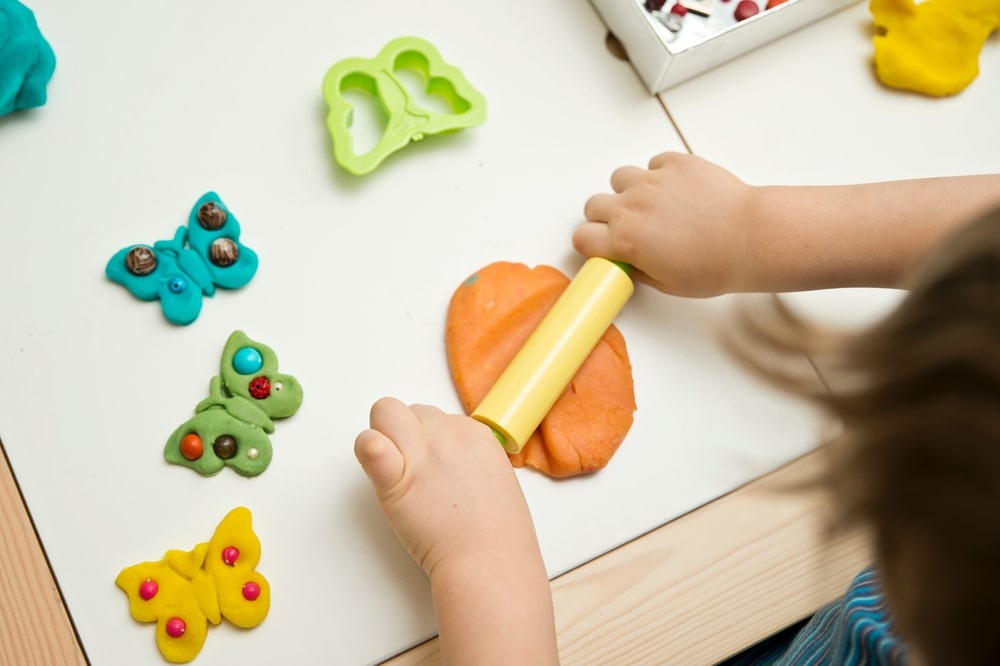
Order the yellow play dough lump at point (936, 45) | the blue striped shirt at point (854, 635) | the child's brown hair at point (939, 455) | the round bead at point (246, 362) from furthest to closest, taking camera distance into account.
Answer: the yellow play dough lump at point (936, 45) → the round bead at point (246, 362) → the blue striped shirt at point (854, 635) → the child's brown hair at point (939, 455)

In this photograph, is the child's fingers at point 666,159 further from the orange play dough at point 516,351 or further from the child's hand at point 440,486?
the child's hand at point 440,486

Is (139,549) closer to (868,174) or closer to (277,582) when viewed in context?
(277,582)

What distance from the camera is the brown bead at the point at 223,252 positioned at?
54 centimetres

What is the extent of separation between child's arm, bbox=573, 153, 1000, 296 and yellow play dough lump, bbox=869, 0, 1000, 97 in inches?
6.6

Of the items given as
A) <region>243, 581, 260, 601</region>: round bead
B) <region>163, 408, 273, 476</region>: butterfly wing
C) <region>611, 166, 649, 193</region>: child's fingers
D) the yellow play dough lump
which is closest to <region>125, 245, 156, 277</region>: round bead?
<region>163, 408, 273, 476</region>: butterfly wing

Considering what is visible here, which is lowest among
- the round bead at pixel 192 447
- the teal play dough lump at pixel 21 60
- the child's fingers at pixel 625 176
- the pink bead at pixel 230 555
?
the pink bead at pixel 230 555

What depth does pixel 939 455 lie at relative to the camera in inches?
10.6

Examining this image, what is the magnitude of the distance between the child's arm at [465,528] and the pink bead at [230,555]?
0.31 ft

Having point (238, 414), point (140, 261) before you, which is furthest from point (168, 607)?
point (140, 261)

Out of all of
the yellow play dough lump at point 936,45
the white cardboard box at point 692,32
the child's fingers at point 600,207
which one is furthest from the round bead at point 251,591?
the yellow play dough lump at point 936,45

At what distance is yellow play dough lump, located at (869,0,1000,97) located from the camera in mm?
625

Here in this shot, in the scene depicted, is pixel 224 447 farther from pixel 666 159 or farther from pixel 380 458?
pixel 666 159

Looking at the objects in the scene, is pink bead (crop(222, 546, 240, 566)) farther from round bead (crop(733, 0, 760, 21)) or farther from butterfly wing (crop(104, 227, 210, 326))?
round bead (crop(733, 0, 760, 21))

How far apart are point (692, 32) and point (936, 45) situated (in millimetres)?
193
